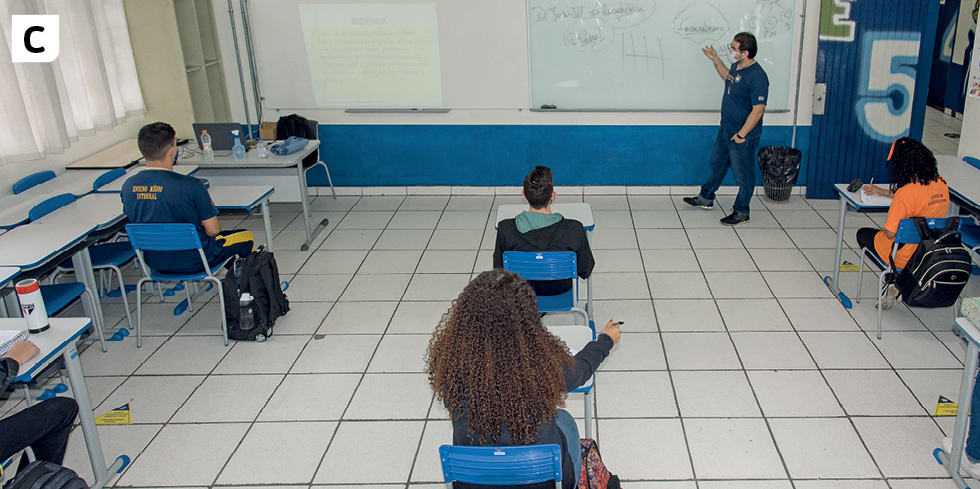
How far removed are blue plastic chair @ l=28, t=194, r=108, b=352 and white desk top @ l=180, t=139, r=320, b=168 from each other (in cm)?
109

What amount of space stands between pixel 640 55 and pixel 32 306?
494cm

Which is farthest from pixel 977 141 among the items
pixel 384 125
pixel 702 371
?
pixel 384 125

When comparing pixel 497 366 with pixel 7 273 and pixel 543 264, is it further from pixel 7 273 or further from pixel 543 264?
pixel 7 273

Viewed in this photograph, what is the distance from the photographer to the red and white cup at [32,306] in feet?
8.81

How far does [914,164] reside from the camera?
3.71 m

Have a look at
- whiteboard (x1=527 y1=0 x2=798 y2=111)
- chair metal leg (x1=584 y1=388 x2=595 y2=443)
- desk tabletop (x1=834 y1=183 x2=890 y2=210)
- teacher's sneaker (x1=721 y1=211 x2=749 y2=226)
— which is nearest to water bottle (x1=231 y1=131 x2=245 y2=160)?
whiteboard (x1=527 y1=0 x2=798 y2=111)

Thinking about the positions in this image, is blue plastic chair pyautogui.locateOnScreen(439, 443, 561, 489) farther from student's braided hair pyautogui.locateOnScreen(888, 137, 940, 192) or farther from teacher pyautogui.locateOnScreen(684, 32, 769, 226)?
teacher pyautogui.locateOnScreen(684, 32, 769, 226)

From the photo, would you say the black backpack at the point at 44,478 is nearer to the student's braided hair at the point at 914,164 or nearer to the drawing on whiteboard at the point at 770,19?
the student's braided hair at the point at 914,164

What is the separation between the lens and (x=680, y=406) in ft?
10.8

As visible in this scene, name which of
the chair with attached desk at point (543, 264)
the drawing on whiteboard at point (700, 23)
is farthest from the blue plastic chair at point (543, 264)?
the drawing on whiteboard at point (700, 23)

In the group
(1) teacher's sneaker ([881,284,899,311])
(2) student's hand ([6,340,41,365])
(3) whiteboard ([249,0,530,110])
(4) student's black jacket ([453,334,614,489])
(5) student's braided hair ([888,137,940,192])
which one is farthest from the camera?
(3) whiteboard ([249,0,530,110])

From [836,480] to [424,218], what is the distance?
13.1 ft

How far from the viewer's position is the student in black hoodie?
3.35 m

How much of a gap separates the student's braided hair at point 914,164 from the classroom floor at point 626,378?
837 mm
